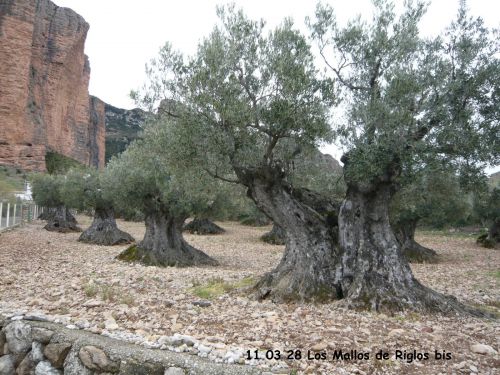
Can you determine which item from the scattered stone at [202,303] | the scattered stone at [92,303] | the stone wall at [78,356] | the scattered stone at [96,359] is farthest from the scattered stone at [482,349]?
the scattered stone at [92,303]

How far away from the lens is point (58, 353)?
19.6 ft

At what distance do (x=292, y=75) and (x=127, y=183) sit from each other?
1004 cm

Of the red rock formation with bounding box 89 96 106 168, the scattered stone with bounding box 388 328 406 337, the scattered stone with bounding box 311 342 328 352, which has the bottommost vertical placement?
the scattered stone with bounding box 311 342 328 352

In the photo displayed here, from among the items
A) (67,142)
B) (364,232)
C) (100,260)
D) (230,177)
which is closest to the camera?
(364,232)

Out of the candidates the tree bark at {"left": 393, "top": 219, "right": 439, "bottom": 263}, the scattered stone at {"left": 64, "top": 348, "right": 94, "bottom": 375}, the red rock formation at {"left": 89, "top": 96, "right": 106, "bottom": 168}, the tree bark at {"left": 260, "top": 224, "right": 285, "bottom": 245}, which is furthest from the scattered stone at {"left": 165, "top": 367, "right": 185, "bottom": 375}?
the red rock formation at {"left": 89, "top": 96, "right": 106, "bottom": 168}

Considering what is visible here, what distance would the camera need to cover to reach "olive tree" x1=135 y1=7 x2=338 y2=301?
25.6ft

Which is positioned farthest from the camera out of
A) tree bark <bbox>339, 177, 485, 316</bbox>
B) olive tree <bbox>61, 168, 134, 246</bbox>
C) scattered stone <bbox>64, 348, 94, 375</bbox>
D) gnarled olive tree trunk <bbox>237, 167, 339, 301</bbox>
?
olive tree <bbox>61, 168, 134, 246</bbox>

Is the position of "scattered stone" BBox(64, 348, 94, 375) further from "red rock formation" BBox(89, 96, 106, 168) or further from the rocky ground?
"red rock formation" BBox(89, 96, 106, 168)

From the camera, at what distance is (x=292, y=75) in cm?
766

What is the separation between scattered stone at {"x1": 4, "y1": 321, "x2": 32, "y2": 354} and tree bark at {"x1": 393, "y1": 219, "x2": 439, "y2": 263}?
16.1 m

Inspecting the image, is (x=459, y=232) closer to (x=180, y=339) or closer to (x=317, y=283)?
(x=317, y=283)

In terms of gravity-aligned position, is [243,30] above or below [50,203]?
above

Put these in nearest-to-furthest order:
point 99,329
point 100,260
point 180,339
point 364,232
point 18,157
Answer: point 180,339 < point 99,329 < point 364,232 < point 100,260 < point 18,157

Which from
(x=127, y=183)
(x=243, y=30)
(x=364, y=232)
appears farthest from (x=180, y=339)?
(x=127, y=183)
